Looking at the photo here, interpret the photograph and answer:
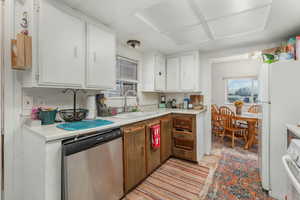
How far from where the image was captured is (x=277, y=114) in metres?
1.62

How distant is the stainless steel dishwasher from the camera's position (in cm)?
109

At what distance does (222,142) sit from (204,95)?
1.55 metres

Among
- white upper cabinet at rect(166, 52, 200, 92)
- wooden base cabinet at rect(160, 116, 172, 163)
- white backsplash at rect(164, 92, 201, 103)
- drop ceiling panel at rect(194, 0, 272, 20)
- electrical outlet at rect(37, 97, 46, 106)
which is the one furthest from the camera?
white backsplash at rect(164, 92, 201, 103)

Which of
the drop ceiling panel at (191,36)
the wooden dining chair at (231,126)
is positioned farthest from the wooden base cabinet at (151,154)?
the wooden dining chair at (231,126)

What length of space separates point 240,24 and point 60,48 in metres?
2.23

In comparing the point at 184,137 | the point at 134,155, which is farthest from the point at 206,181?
the point at 134,155

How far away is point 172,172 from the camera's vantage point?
221 centimetres

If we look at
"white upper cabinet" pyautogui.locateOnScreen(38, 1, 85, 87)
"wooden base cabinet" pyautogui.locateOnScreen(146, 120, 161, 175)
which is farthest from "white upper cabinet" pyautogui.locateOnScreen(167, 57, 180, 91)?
"white upper cabinet" pyautogui.locateOnScreen(38, 1, 85, 87)

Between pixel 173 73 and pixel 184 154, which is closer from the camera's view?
pixel 184 154

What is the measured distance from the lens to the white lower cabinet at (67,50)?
126cm

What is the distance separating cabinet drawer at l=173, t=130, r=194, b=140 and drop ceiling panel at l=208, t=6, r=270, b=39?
1732 millimetres

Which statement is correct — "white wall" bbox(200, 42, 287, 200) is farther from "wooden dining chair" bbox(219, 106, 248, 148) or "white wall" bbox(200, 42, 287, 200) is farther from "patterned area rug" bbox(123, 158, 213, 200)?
"patterned area rug" bbox(123, 158, 213, 200)

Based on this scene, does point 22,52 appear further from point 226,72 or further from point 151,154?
point 226,72

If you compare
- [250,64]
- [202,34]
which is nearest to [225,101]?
[250,64]
